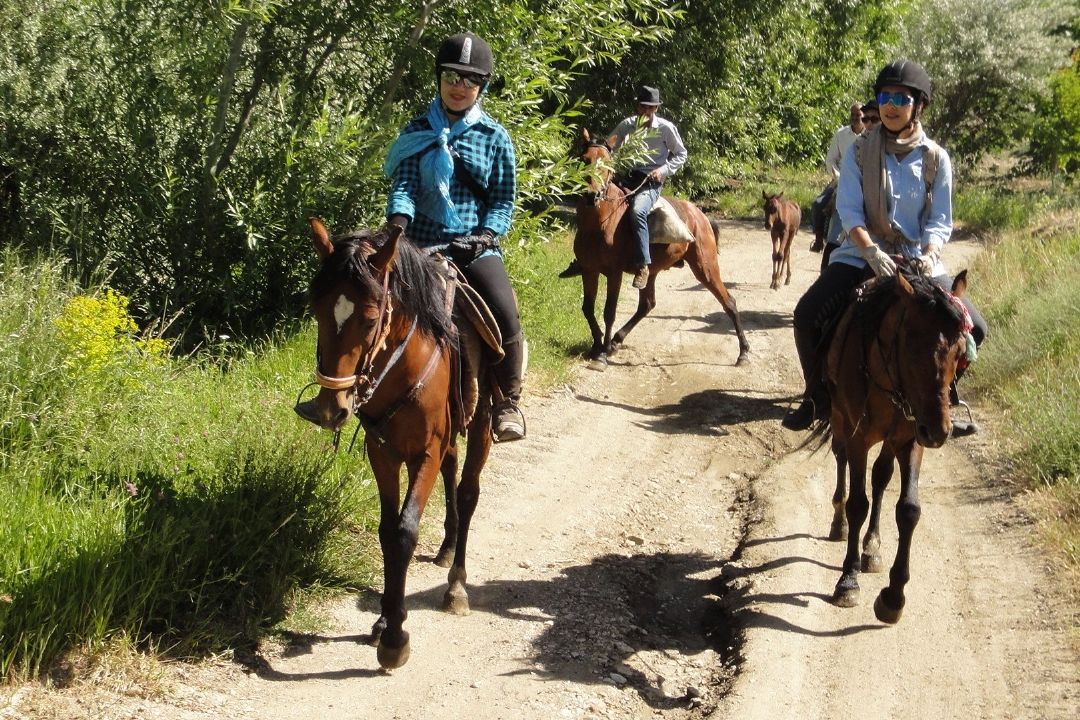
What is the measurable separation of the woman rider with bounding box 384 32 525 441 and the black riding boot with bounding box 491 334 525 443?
0.03 metres

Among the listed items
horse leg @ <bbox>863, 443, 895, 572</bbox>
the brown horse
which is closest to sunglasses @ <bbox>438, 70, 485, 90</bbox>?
the brown horse

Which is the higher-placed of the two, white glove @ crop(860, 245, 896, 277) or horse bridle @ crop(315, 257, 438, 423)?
white glove @ crop(860, 245, 896, 277)

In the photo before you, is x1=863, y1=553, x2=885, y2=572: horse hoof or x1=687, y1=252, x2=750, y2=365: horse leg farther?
x1=687, y1=252, x2=750, y2=365: horse leg

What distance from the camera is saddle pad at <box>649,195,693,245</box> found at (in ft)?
42.8

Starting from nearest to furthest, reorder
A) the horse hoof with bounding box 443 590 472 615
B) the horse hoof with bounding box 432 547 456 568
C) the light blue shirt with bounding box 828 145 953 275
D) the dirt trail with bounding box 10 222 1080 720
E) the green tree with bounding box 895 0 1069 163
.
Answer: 1. the dirt trail with bounding box 10 222 1080 720
2. the horse hoof with bounding box 443 590 472 615
3. the light blue shirt with bounding box 828 145 953 275
4. the horse hoof with bounding box 432 547 456 568
5. the green tree with bounding box 895 0 1069 163

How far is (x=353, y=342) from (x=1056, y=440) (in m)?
6.16

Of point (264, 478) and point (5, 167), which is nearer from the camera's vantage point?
point (264, 478)

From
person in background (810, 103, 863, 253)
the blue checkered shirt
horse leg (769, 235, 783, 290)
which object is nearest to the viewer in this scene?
the blue checkered shirt

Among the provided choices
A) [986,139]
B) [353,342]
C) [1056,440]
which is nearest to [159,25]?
[353,342]

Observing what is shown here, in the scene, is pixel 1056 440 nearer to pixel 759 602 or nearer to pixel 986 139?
pixel 759 602

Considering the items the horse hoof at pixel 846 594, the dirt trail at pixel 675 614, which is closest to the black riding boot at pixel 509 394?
the dirt trail at pixel 675 614

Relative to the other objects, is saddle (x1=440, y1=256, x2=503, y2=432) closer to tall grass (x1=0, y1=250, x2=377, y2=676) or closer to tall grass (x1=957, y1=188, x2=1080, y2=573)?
tall grass (x1=0, y1=250, x2=377, y2=676)

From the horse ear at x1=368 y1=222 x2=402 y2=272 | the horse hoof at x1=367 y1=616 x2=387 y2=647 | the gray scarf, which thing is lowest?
the horse hoof at x1=367 y1=616 x2=387 y2=647

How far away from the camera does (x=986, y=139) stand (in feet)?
113
